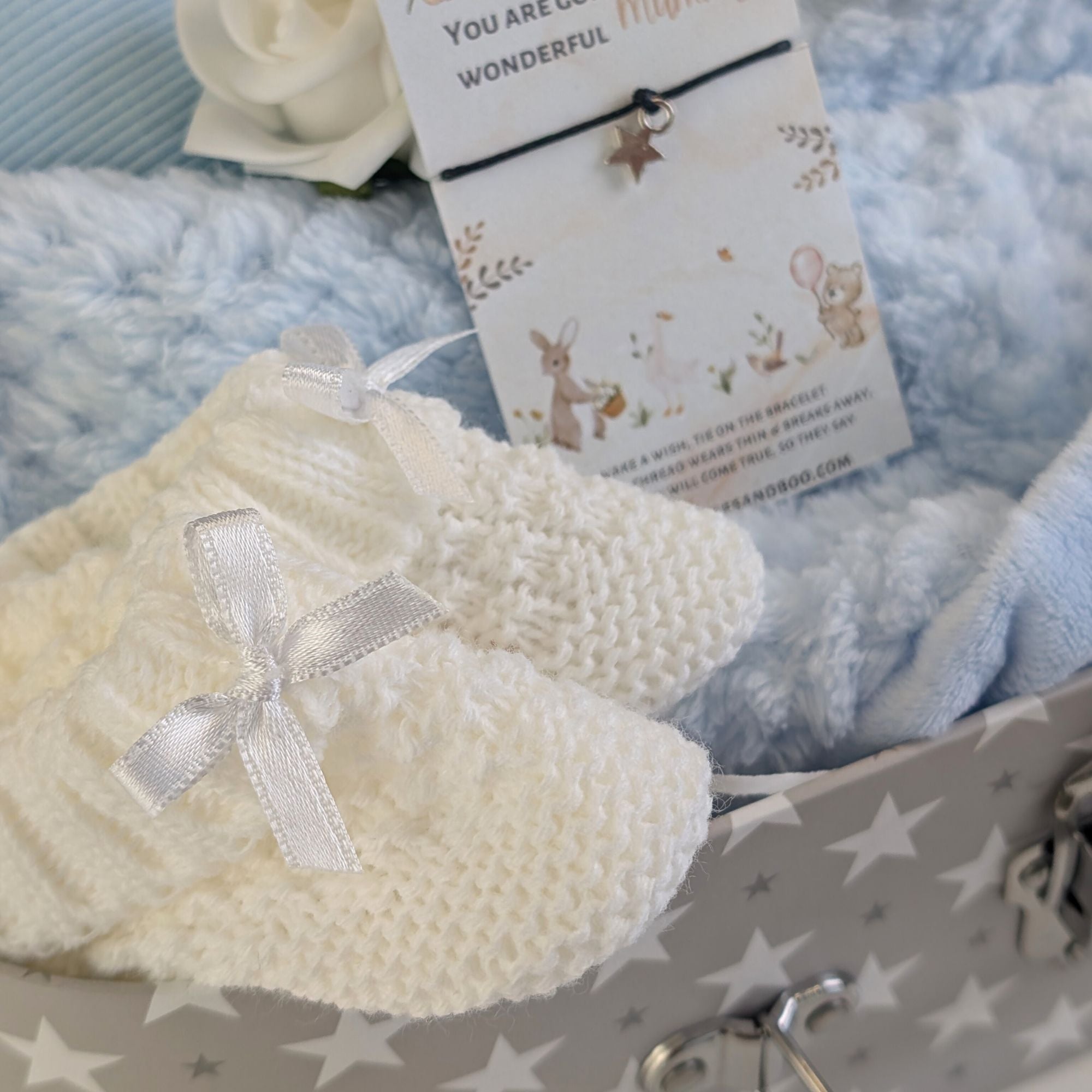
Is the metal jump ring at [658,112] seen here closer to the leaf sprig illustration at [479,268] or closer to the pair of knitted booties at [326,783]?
the leaf sprig illustration at [479,268]

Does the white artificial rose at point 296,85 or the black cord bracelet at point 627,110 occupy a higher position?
the white artificial rose at point 296,85

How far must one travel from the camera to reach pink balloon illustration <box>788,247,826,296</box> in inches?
22.9

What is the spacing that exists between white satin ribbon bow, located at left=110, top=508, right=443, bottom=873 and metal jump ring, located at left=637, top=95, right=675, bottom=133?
31 cm

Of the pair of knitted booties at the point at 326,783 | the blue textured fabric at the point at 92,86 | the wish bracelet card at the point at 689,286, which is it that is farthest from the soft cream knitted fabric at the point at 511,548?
the blue textured fabric at the point at 92,86

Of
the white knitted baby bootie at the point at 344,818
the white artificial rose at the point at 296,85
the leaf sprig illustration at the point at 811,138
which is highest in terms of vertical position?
the white artificial rose at the point at 296,85

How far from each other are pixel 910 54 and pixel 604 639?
1.47ft

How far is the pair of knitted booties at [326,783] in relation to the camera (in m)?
0.37

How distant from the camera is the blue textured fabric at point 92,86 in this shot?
1.84ft

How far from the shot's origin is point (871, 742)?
0.51 meters

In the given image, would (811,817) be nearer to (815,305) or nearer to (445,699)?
(445,699)

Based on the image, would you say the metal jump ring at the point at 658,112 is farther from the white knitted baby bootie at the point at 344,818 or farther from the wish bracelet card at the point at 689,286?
the white knitted baby bootie at the point at 344,818

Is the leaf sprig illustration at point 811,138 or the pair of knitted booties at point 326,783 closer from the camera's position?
the pair of knitted booties at point 326,783

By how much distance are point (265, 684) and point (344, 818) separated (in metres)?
0.07

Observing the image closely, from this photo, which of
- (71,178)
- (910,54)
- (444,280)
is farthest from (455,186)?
(910,54)
